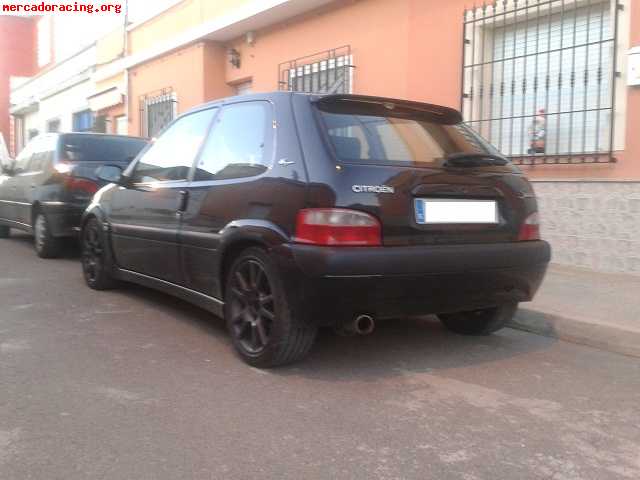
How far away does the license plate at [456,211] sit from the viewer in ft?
11.5

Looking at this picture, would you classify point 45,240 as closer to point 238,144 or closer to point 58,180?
point 58,180

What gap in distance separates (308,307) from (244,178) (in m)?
0.91

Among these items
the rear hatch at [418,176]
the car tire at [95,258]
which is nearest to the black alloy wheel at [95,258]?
the car tire at [95,258]

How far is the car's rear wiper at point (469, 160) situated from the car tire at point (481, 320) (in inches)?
41.5

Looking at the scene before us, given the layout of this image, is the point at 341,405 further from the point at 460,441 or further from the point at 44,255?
the point at 44,255

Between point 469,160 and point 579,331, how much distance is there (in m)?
1.70

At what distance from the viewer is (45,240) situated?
298 inches

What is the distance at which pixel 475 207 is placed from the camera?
12.2 feet

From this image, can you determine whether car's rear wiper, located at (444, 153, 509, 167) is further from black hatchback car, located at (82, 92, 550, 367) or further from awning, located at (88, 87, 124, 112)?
awning, located at (88, 87, 124, 112)

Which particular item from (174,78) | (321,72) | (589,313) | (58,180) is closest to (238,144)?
(589,313)

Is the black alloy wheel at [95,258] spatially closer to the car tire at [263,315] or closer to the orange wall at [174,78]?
the car tire at [263,315]

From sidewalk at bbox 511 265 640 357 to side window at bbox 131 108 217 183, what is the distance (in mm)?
2725

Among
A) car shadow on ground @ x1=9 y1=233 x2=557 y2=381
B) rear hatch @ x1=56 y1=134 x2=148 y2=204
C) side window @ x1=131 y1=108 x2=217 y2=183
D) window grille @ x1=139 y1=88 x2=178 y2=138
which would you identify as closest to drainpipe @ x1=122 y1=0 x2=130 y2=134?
window grille @ x1=139 y1=88 x2=178 y2=138

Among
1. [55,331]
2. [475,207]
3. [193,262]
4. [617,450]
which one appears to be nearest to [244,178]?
[193,262]
